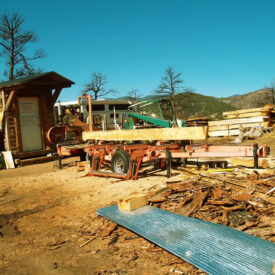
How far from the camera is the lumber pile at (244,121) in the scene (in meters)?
17.2

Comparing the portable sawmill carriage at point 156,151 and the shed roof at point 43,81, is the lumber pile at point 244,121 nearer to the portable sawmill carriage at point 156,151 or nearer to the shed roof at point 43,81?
the portable sawmill carriage at point 156,151

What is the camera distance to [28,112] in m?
13.3

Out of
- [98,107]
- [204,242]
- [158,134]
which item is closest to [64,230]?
[204,242]

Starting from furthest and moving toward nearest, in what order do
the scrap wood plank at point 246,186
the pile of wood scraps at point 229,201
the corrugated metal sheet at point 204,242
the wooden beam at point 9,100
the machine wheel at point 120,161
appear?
1. the wooden beam at point 9,100
2. the machine wheel at point 120,161
3. the scrap wood plank at point 246,186
4. the pile of wood scraps at point 229,201
5. the corrugated metal sheet at point 204,242

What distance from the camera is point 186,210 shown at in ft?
14.9

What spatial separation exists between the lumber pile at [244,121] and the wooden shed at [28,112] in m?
11.0

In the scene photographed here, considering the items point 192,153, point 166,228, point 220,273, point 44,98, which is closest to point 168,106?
point 44,98

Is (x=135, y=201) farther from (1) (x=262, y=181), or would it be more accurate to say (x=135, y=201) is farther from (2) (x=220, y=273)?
(1) (x=262, y=181)

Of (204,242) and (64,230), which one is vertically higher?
(204,242)

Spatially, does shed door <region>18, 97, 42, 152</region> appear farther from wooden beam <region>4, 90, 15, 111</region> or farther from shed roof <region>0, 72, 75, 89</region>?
shed roof <region>0, 72, 75, 89</region>

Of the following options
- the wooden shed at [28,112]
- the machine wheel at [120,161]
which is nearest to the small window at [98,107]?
the wooden shed at [28,112]

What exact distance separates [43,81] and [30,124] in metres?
2.26

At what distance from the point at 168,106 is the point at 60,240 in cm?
1245

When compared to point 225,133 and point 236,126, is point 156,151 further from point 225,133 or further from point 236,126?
point 225,133
